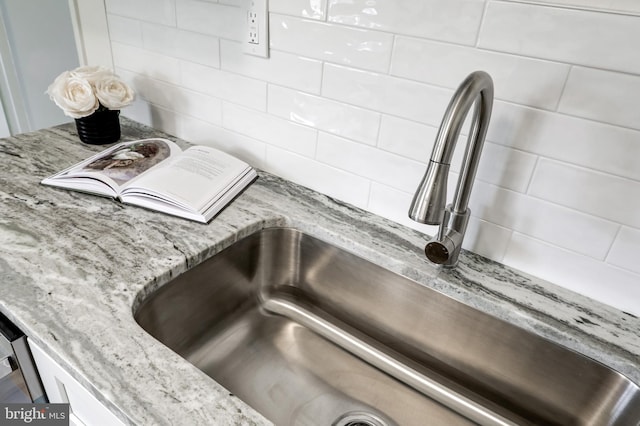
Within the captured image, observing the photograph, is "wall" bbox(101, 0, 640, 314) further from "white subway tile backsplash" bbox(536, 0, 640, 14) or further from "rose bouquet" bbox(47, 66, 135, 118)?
"rose bouquet" bbox(47, 66, 135, 118)

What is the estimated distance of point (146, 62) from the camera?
1177 millimetres

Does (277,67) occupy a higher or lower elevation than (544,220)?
higher

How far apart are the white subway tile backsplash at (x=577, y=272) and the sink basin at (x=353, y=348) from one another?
0.12m

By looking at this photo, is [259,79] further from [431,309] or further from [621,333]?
[621,333]

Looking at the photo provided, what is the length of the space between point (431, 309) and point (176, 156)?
68 centimetres

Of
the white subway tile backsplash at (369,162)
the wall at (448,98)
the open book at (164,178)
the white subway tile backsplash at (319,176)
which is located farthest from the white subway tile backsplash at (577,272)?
the open book at (164,178)

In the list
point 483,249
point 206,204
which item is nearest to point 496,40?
point 483,249

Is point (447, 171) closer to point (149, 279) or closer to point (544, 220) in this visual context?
point (544, 220)

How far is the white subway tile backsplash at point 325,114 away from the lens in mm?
834

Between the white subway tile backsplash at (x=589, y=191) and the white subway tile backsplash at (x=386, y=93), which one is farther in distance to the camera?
the white subway tile backsplash at (x=386, y=93)

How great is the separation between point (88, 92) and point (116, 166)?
22cm

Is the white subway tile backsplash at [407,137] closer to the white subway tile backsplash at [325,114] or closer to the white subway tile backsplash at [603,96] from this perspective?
the white subway tile backsplash at [325,114]

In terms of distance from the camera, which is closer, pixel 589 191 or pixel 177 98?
pixel 589 191

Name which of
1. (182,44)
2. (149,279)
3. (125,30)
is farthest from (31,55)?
(149,279)
